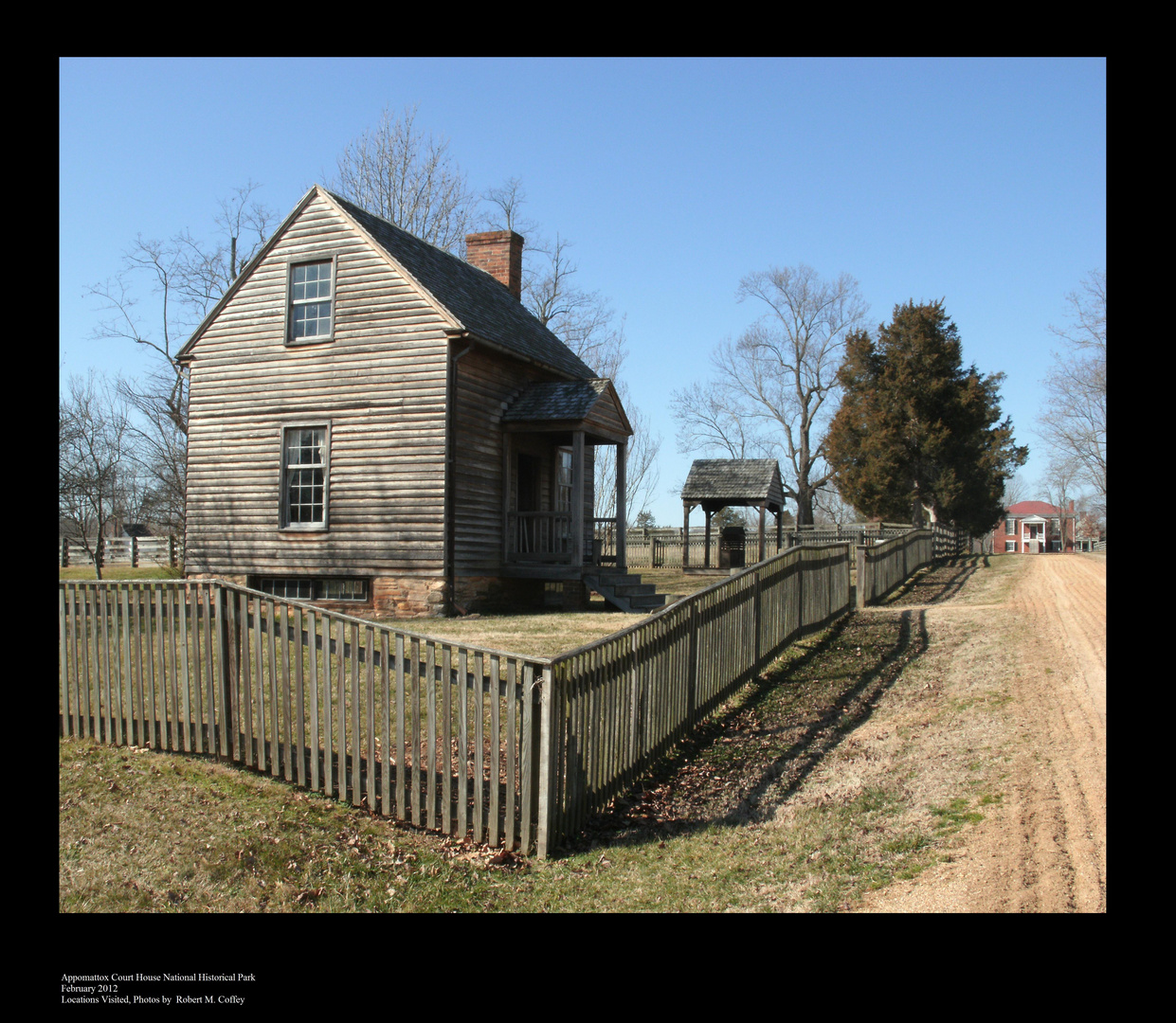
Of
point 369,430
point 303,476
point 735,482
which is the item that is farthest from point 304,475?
point 735,482

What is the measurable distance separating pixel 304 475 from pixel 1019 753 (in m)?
14.5

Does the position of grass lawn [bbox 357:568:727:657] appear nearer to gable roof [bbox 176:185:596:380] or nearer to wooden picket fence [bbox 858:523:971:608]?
wooden picket fence [bbox 858:523:971:608]

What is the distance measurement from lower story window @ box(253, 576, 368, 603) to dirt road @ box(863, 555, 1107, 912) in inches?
411

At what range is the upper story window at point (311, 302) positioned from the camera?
709 inches

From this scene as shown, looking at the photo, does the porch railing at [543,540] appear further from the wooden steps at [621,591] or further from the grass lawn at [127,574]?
the grass lawn at [127,574]

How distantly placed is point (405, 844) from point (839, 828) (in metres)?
2.81

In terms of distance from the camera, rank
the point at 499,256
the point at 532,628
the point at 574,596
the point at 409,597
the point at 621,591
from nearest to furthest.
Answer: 1. the point at 532,628
2. the point at 409,597
3. the point at 621,591
4. the point at 574,596
5. the point at 499,256

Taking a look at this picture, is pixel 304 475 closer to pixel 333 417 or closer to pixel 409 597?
pixel 333 417

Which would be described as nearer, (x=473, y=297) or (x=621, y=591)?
(x=621, y=591)

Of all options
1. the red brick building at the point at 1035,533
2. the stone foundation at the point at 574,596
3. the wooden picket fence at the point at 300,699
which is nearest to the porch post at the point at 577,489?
the stone foundation at the point at 574,596

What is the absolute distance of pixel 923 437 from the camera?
3928 cm

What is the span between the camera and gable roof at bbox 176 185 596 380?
17.5 m
